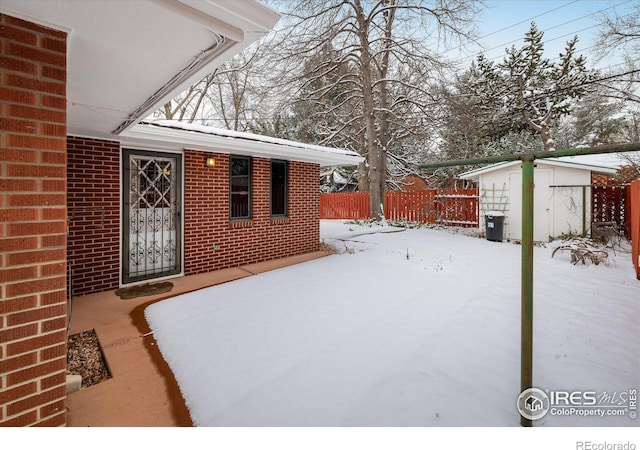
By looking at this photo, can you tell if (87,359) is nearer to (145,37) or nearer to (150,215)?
(145,37)

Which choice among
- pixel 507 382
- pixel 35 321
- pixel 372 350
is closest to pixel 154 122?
pixel 35 321

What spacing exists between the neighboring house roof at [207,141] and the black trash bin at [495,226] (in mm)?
6497

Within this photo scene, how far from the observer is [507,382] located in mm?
2412

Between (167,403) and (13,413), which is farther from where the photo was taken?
(167,403)

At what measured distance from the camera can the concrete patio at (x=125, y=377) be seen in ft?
6.99

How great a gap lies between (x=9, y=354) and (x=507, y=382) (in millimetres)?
3243

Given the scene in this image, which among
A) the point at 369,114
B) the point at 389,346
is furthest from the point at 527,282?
the point at 369,114

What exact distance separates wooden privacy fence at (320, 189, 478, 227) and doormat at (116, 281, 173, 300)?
11.8m

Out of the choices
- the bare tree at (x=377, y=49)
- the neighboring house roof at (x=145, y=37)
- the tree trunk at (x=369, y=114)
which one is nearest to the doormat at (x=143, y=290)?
the neighboring house roof at (x=145, y=37)

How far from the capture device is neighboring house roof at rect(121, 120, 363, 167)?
4668 millimetres

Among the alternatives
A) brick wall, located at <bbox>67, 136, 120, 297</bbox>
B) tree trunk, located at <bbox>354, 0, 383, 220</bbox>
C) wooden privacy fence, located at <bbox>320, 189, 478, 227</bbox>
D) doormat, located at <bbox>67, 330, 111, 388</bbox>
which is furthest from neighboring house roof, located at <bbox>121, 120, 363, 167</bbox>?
wooden privacy fence, located at <bbox>320, 189, 478, 227</bbox>

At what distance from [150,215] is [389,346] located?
4.64 meters

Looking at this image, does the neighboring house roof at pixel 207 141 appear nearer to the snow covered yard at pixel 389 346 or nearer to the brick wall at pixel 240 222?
the brick wall at pixel 240 222
